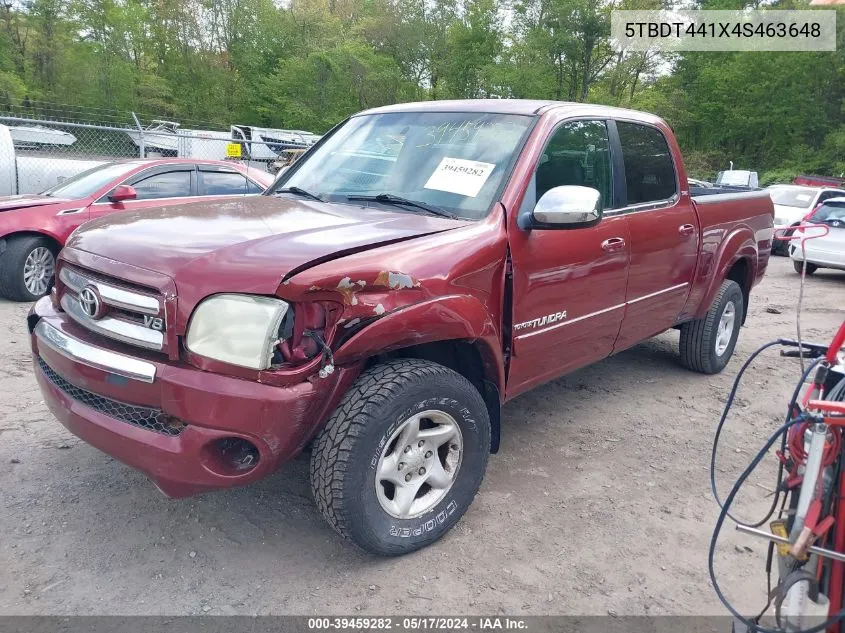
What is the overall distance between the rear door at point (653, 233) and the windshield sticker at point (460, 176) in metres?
1.09

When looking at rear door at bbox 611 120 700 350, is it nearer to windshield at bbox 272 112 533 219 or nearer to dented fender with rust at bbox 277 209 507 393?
windshield at bbox 272 112 533 219

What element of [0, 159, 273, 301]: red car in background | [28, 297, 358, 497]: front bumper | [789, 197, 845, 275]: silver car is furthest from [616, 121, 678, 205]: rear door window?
[789, 197, 845, 275]: silver car

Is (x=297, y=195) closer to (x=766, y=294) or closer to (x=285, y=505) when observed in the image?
(x=285, y=505)

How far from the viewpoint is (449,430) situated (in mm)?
2752

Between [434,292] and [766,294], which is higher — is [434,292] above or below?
above

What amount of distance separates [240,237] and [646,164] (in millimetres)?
2791

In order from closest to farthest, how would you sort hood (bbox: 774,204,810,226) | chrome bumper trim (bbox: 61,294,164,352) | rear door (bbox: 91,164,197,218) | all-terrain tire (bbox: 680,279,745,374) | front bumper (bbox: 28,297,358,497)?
front bumper (bbox: 28,297,358,497) → chrome bumper trim (bbox: 61,294,164,352) → all-terrain tire (bbox: 680,279,745,374) → rear door (bbox: 91,164,197,218) → hood (bbox: 774,204,810,226)

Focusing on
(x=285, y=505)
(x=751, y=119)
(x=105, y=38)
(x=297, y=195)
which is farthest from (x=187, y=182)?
(x=751, y=119)

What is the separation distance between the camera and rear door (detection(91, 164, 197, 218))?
→ 22.7 ft

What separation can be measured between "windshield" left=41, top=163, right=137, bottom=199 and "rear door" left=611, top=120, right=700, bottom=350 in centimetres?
563

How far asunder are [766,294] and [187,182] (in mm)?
8179

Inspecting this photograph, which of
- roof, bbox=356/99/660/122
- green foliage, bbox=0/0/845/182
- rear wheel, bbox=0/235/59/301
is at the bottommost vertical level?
rear wheel, bbox=0/235/59/301

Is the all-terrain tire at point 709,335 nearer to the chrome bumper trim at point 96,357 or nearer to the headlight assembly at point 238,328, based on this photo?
the headlight assembly at point 238,328

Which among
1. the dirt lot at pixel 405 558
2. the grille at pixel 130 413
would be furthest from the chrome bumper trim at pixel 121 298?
the dirt lot at pixel 405 558
